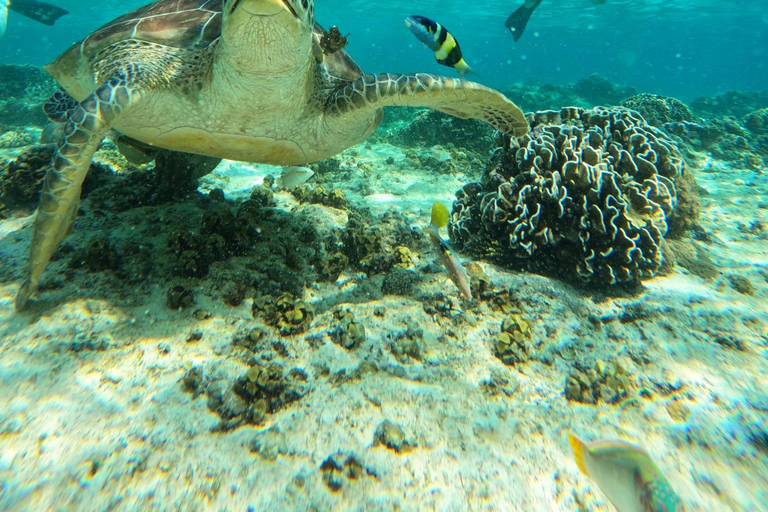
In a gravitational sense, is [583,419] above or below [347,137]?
below

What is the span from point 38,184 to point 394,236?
454cm

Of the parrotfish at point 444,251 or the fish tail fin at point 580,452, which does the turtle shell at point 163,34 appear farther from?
the fish tail fin at point 580,452

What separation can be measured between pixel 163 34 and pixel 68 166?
1.90 m

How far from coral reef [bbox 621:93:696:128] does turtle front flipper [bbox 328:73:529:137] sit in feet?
39.5

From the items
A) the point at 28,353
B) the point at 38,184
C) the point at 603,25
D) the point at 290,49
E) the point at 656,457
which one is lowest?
the point at 656,457

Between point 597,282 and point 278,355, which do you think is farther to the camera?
point 597,282

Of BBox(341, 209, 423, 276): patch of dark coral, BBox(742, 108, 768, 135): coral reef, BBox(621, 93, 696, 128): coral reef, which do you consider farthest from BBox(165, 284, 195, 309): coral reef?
BBox(742, 108, 768, 135): coral reef

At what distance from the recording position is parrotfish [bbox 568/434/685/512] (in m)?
1.51

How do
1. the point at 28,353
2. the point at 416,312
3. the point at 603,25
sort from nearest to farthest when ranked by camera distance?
the point at 28,353 → the point at 416,312 → the point at 603,25

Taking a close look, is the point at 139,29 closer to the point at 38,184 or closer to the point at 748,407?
the point at 38,184

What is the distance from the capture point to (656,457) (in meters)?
2.16

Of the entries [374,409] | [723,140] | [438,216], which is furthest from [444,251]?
[723,140]

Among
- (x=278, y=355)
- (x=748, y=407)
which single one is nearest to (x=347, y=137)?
(x=278, y=355)

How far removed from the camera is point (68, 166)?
2.44 meters
